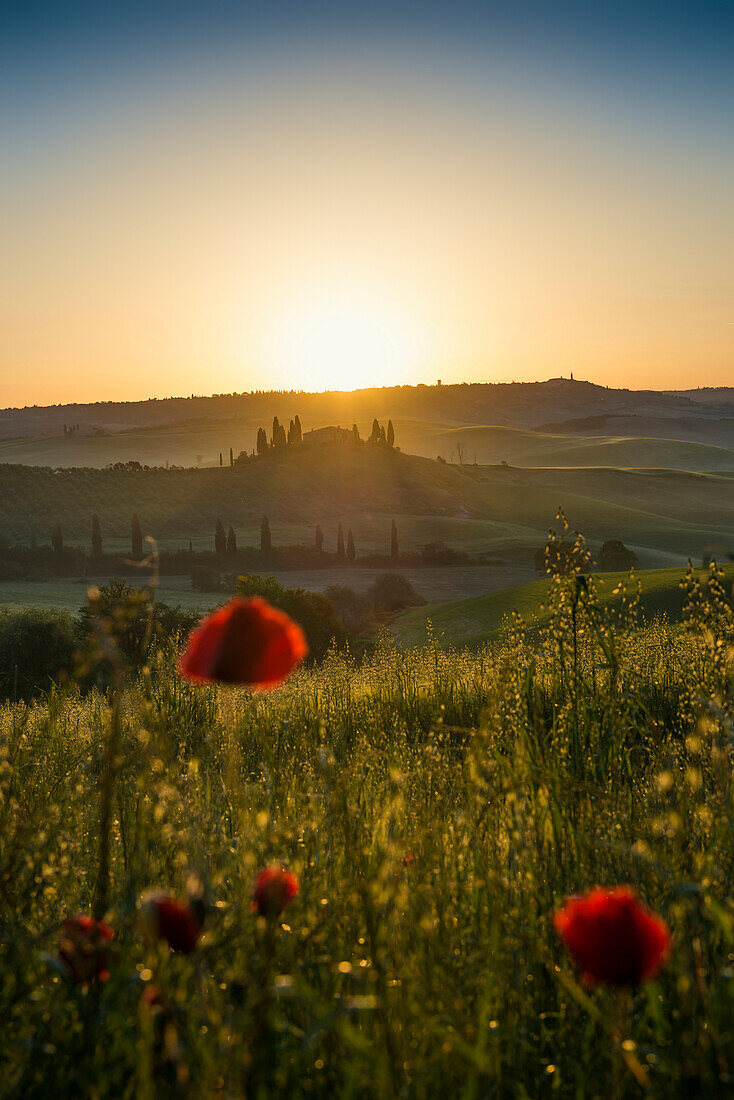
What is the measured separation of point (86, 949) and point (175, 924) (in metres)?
0.37

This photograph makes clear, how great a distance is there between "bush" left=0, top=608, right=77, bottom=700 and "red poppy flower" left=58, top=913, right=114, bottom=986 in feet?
63.1

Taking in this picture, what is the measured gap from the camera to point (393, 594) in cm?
4397

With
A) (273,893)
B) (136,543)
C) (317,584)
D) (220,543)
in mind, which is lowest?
(317,584)

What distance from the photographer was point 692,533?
70062mm

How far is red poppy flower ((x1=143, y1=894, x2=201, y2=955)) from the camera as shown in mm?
1163

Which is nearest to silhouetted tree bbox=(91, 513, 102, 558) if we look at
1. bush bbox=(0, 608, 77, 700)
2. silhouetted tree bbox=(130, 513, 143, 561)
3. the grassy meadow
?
silhouetted tree bbox=(130, 513, 143, 561)

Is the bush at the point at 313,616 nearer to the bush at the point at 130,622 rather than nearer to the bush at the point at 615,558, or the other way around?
the bush at the point at 130,622

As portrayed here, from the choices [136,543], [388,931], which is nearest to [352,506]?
[136,543]

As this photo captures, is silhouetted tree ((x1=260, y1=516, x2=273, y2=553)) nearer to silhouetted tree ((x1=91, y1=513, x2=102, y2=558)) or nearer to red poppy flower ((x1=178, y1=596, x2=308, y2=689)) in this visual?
silhouetted tree ((x1=91, y1=513, x2=102, y2=558))

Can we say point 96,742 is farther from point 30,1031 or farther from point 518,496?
point 518,496

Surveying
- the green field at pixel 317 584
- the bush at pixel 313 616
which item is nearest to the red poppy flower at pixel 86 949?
the bush at pixel 313 616

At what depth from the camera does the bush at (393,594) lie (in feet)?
138

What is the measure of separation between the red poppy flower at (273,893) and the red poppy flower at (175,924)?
0.15 m

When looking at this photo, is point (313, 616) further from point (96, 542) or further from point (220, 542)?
point (96, 542)
